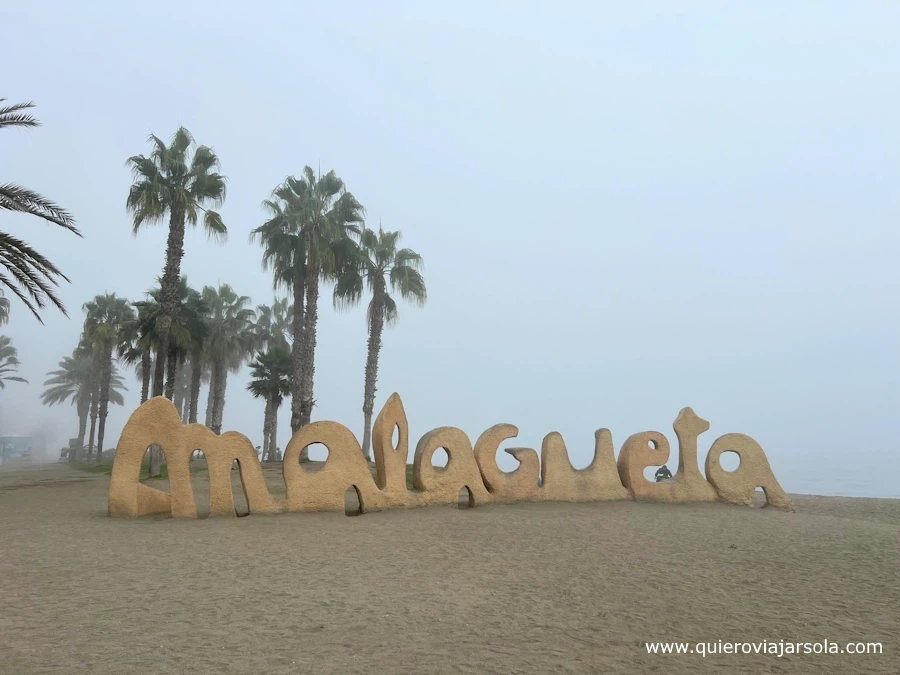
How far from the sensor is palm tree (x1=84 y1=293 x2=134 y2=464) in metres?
37.6

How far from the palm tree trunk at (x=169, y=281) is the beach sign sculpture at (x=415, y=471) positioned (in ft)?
41.9

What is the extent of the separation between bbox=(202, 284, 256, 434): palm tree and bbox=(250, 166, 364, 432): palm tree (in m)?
8.03

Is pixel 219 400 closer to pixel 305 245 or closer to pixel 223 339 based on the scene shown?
pixel 223 339

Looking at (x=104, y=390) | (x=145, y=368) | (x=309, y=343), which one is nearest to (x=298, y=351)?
(x=309, y=343)

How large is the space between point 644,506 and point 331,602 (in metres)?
9.75

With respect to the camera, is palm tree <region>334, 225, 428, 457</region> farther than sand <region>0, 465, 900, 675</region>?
Yes

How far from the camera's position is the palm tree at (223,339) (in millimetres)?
35156

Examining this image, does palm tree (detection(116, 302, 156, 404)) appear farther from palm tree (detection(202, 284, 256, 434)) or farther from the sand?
the sand

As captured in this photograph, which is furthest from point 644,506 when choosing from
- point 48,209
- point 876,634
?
point 48,209

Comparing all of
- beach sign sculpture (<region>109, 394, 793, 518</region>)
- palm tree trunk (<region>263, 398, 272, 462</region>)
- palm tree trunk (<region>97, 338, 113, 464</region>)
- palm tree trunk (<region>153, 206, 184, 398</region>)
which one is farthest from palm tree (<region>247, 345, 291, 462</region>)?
beach sign sculpture (<region>109, 394, 793, 518</region>)

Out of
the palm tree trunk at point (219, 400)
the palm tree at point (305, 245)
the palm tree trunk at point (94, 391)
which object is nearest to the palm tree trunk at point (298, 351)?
the palm tree at point (305, 245)

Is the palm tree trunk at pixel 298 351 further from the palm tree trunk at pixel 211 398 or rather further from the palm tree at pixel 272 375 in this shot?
the palm tree trunk at pixel 211 398

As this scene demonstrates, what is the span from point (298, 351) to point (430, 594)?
19717 millimetres

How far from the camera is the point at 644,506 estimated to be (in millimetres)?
14602
